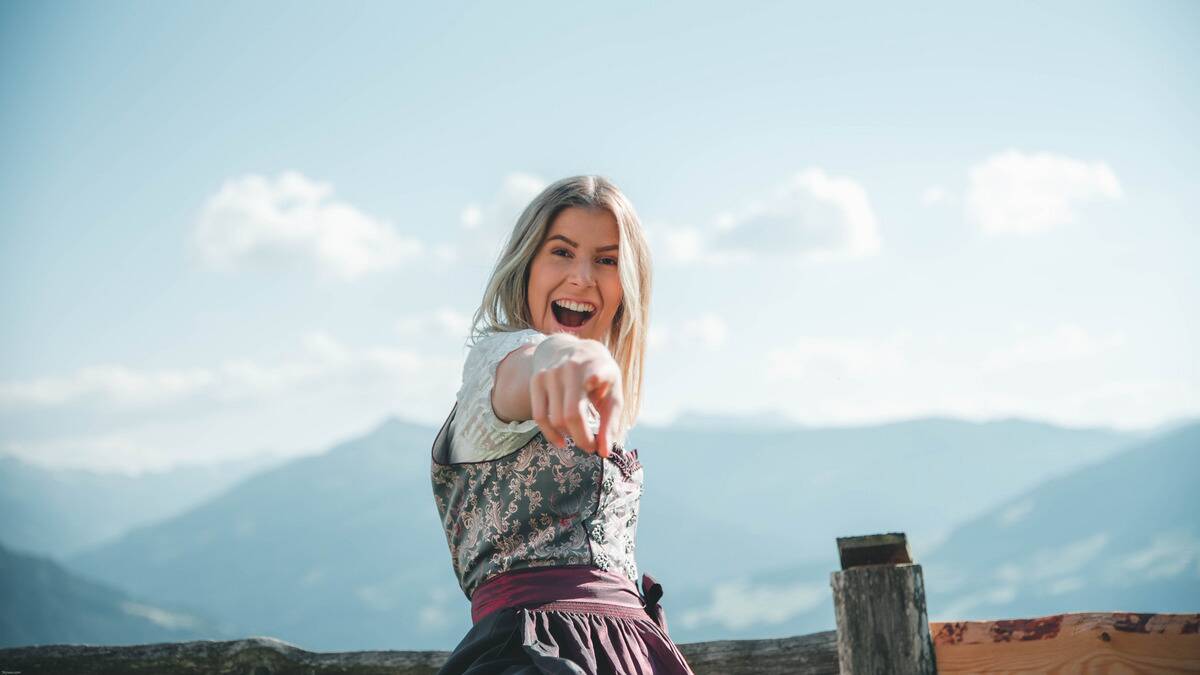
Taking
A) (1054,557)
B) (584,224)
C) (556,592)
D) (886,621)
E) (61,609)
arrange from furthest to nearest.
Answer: (1054,557) < (61,609) < (584,224) < (886,621) < (556,592)

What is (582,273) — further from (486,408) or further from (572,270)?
(486,408)

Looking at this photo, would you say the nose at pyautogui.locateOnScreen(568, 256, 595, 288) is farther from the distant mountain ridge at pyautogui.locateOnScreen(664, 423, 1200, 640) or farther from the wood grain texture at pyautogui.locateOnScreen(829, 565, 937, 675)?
the distant mountain ridge at pyautogui.locateOnScreen(664, 423, 1200, 640)

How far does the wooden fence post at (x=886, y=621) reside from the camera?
243 cm

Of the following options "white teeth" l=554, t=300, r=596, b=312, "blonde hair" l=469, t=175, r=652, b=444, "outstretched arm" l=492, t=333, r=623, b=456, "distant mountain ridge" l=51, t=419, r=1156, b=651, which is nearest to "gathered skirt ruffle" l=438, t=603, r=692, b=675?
"blonde hair" l=469, t=175, r=652, b=444

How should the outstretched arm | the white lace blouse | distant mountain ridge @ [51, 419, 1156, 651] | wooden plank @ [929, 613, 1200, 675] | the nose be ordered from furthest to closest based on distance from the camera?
distant mountain ridge @ [51, 419, 1156, 651] → the nose → wooden plank @ [929, 613, 1200, 675] → the white lace blouse → the outstretched arm

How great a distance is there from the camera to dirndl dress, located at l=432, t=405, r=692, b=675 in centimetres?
205

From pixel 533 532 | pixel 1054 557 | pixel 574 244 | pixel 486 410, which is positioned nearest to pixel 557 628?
pixel 533 532

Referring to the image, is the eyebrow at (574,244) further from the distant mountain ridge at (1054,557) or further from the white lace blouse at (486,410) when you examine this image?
the distant mountain ridge at (1054,557)

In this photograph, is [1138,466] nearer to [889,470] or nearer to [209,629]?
[889,470]

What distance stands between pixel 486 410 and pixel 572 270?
0.64m

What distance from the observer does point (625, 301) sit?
264cm

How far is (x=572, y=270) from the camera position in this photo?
99.4 inches

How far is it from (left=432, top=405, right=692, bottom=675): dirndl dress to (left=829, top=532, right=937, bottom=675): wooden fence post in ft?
1.55

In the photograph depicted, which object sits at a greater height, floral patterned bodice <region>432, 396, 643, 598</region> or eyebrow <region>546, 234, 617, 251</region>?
eyebrow <region>546, 234, 617, 251</region>
